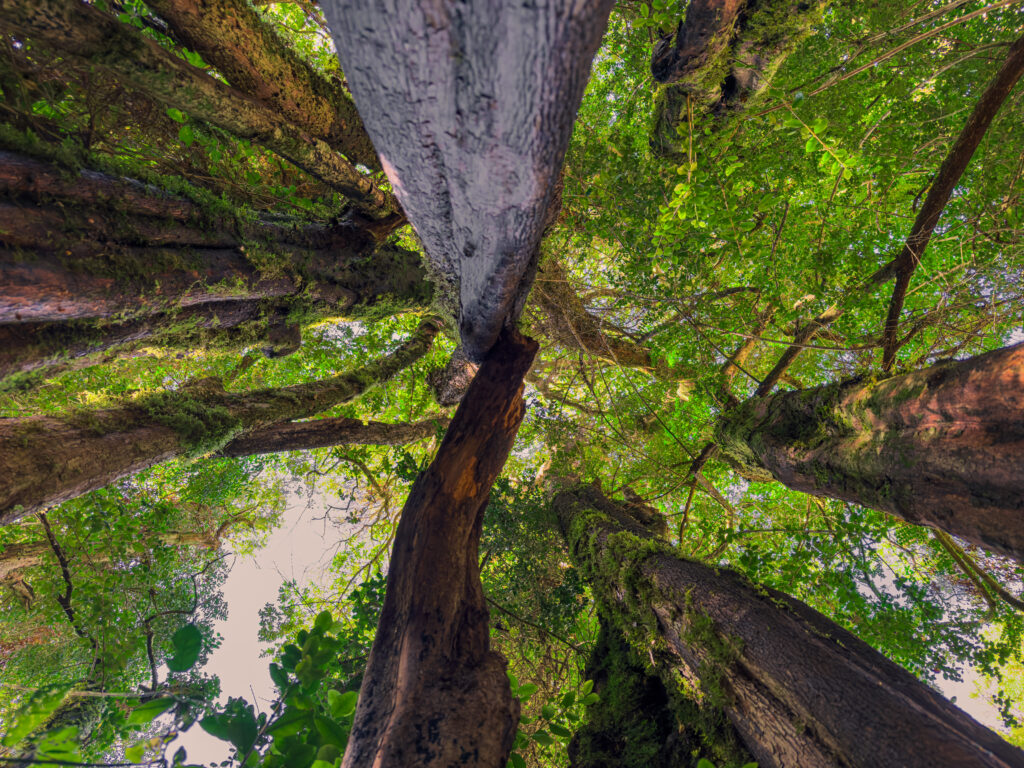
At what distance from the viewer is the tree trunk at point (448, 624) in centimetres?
225

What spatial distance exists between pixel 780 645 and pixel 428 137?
133 inches

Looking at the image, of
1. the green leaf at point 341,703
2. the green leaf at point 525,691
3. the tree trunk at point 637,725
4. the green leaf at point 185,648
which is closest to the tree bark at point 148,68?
the green leaf at point 185,648

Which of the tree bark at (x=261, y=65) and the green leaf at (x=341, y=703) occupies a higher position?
the tree bark at (x=261, y=65)

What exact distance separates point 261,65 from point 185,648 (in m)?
4.48

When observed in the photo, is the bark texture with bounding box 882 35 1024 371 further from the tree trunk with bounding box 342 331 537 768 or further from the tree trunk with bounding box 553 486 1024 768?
the tree trunk with bounding box 342 331 537 768

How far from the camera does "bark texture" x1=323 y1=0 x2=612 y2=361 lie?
110 cm

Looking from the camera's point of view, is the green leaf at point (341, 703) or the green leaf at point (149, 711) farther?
the green leaf at point (341, 703)

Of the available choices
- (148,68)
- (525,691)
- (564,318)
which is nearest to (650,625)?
(525,691)

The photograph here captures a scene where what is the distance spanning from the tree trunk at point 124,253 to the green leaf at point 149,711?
1.95 meters

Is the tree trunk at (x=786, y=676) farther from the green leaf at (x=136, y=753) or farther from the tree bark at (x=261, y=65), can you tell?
the tree bark at (x=261, y=65)

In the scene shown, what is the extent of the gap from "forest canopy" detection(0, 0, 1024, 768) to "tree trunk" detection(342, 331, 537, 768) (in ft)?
0.09

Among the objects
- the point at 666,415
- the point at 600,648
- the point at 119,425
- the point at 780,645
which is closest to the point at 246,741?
the point at 119,425

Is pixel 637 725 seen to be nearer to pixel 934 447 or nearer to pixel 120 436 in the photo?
pixel 934 447

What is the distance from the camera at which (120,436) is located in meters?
2.95
